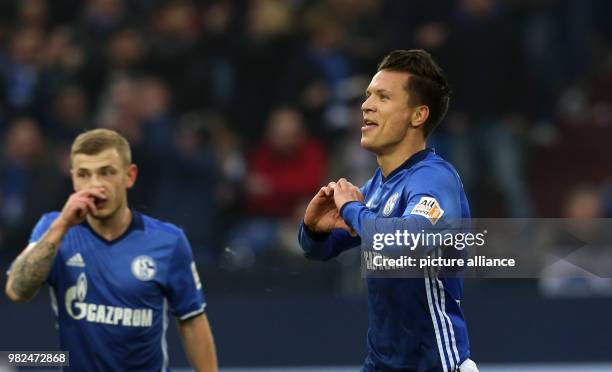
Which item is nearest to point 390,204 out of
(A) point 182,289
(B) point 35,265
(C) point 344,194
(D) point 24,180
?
(C) point 344,194

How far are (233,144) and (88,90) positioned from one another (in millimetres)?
1243

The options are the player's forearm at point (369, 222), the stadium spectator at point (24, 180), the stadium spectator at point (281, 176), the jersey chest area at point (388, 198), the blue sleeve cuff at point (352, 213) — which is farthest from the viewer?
the stadium spectator at point (281, 176)

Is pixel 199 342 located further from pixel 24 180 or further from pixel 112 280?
pixel 24 180

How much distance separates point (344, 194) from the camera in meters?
4.81

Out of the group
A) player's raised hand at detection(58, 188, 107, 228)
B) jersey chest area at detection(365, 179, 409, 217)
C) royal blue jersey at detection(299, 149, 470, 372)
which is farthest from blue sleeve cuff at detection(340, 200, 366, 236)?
player's raised hand at detection(58, 188, 107, 228)

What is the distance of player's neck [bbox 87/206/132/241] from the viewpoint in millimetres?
5562

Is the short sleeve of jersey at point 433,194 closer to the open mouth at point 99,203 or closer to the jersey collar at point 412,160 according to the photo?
the jersey collar at point 412,160

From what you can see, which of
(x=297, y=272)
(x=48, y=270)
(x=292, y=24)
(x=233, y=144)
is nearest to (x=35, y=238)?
(x=48, y=270)

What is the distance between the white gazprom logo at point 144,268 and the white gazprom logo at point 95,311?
15 cm

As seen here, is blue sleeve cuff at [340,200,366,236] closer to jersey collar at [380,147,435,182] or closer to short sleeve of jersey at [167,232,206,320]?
jersey collar at [380,147,435,182]

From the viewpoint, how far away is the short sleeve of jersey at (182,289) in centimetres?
559

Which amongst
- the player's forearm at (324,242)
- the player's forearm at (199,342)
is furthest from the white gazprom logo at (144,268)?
the player's forearm at (324,242)

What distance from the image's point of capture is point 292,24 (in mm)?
10578

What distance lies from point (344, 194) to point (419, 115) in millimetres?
436
